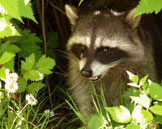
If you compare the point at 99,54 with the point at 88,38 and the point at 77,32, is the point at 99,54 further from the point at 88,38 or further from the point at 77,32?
the point at 77,32

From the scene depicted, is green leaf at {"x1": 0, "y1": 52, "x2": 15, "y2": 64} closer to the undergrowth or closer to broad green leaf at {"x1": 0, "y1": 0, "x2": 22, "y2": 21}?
the undergrowth

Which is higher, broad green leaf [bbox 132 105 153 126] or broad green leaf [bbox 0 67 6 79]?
broad green leaf [bbox 0 67 6 79]

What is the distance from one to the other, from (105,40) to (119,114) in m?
0.93

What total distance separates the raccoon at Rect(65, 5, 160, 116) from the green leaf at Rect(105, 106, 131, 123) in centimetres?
64

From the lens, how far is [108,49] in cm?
276

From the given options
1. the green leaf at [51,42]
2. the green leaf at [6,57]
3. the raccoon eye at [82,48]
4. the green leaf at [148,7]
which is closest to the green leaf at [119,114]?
the green leaf at [148,7]

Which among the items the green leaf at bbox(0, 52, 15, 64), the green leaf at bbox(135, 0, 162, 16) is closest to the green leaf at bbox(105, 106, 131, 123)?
the green leaf at bbox(135, 0, 162, 16)

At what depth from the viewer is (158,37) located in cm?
319

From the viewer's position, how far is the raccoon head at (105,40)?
8.89ft

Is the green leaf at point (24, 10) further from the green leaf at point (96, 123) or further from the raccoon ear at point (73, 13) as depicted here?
the raccoon ear at point (73, 13)

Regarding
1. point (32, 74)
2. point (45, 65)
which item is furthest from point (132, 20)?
point (32, 74)

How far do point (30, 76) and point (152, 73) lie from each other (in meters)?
1.21

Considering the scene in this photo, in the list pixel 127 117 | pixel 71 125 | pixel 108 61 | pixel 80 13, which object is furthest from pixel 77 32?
pixel 127 117

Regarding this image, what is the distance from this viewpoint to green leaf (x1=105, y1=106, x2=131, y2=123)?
6.31ft
